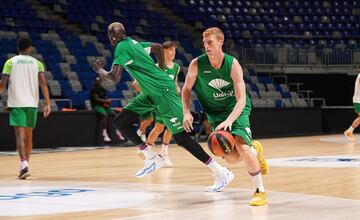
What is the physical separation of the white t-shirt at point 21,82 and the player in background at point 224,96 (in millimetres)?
3741

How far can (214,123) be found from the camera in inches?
324

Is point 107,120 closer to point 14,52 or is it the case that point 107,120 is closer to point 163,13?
point 14,52

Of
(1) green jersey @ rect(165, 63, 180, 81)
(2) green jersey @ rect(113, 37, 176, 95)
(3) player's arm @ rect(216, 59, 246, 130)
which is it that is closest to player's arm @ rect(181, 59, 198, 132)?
(3) player's arm @ rect(216, 59, 246, 130)

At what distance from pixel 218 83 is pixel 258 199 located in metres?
1.22

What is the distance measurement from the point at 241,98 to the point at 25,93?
4441mm

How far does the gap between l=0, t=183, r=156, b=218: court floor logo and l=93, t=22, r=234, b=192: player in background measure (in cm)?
76

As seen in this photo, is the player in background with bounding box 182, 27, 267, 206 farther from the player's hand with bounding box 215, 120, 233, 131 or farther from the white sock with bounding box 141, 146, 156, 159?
the white sock with bounding box 141, 146, 156, 159

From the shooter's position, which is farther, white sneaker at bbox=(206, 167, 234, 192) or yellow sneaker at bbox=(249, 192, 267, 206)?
Result: white sneaker at bbox=(206, 167, 234, 192)

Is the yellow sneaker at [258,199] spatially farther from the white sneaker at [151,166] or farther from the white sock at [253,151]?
the white sneaker at [151,166]

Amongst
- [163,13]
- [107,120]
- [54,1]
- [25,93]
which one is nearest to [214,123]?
[25,93]

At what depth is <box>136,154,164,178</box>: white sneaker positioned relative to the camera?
10234 millimetres

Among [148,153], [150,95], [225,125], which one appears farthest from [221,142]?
[148,153]

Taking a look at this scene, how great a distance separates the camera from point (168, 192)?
8.87m

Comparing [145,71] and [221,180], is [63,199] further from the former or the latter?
[145,71]
